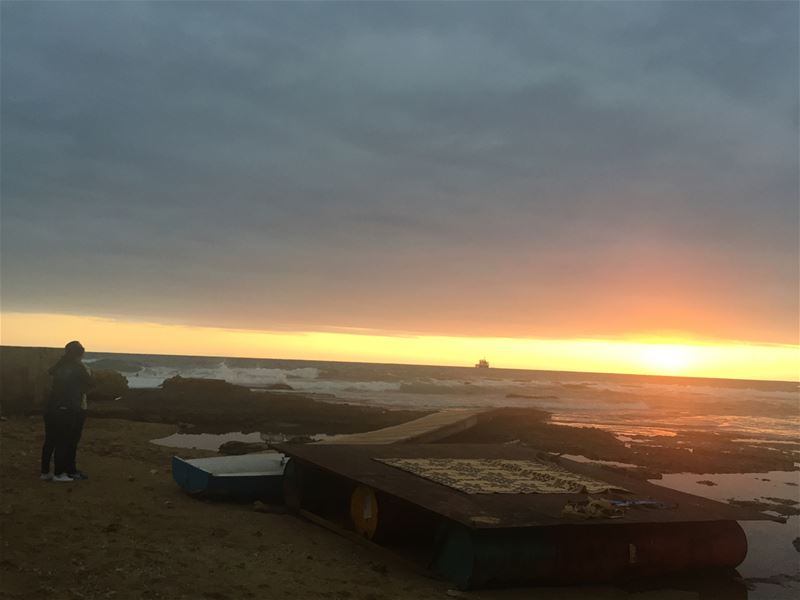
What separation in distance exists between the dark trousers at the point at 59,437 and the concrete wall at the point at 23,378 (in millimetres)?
12073

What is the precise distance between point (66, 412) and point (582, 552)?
26.5ft

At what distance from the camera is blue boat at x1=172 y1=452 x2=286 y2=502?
410 inches

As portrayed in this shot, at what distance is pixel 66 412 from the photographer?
10.6 m

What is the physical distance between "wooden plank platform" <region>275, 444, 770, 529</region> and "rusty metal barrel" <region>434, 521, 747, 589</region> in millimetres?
162

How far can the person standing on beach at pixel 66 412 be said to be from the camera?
10625 mm

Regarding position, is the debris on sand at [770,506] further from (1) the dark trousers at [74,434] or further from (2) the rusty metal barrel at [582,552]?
(1) the dark trousers at [74,434]

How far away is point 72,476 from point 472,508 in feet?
23.2

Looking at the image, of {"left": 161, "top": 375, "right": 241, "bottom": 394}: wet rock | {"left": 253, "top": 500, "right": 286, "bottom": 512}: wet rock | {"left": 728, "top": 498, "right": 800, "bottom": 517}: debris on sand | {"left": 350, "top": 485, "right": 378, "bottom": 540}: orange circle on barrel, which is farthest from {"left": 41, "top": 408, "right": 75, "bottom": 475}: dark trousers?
{"left": 161, "top": 375, "right": 241, "bottom": 394}: wet rock

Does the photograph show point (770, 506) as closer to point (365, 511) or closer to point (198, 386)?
point (365, 511)

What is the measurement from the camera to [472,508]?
7297mm

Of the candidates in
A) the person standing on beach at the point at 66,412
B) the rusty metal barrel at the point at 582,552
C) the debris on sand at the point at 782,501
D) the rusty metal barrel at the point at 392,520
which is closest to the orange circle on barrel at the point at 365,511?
the rusty metal barrel at the point at 392,520

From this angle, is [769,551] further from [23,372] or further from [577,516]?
[23,372]

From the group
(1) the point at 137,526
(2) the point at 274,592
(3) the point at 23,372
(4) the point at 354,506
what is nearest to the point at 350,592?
(2) the point at 274,592

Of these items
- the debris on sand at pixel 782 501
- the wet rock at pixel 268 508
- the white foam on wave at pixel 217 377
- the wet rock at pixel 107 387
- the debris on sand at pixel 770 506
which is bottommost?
the white foam on wave at pixel 217 377
